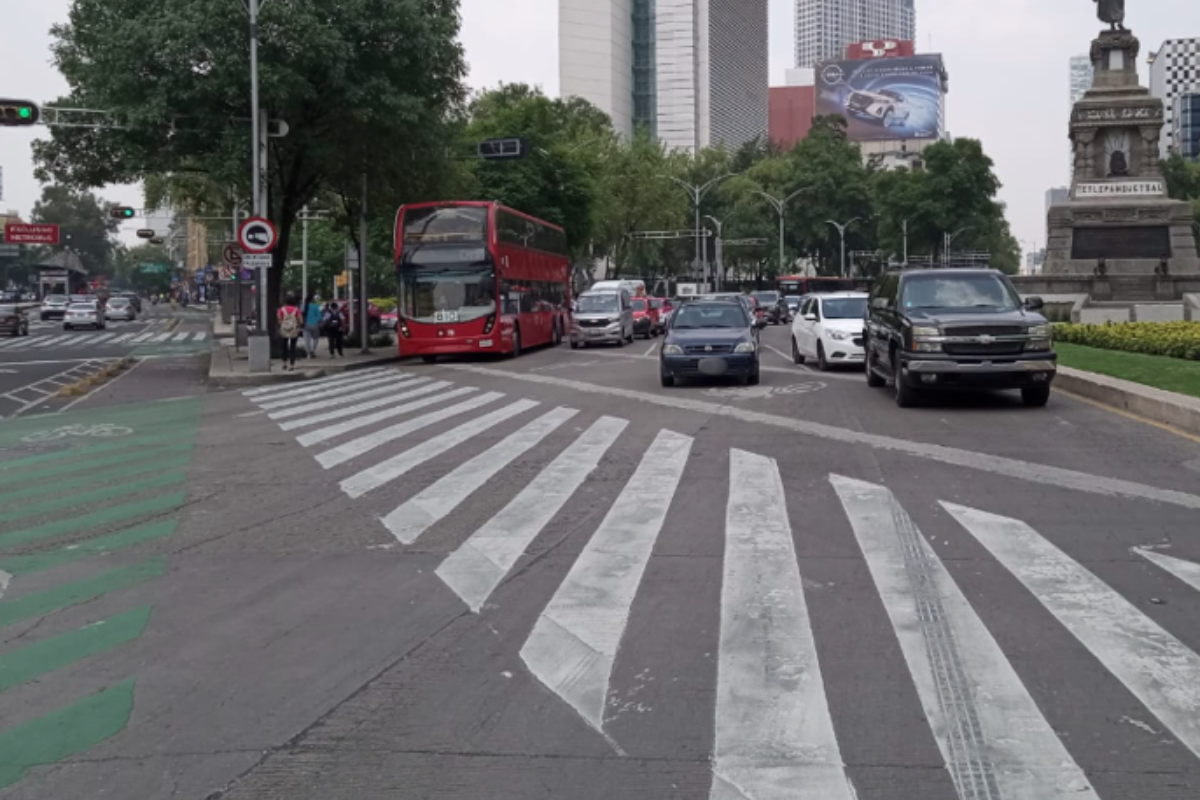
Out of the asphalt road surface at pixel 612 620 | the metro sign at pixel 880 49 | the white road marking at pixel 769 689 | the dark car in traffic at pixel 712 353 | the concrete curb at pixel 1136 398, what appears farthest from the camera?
the metro sign at pixel 880 49

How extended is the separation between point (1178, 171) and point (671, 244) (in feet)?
129

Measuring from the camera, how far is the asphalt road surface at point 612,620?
507cm

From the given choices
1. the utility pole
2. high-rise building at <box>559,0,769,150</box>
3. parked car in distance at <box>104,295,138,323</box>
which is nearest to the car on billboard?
high-rise building at <box>559,0,769,150</box>

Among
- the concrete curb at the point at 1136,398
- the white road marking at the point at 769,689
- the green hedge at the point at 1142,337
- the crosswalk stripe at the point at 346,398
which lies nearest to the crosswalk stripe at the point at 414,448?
the crosswalk stripe at the point at 346,398

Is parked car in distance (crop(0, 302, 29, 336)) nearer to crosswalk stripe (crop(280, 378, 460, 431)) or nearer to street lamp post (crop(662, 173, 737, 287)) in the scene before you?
crosswalk stripe (crop(280, 378, 460, 431))

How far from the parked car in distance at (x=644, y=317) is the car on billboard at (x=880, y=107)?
99.5 m

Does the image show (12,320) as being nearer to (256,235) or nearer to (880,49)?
(256,235)

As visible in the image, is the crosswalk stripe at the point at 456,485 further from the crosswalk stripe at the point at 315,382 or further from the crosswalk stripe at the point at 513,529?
the crosswalk stripe at the point at 315,382

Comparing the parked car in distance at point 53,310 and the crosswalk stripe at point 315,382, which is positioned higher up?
the parked car in distance at point 53,310

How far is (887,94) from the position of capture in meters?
140

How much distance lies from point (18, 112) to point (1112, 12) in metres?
35.7

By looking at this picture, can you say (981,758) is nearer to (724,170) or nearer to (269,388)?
(269,388)

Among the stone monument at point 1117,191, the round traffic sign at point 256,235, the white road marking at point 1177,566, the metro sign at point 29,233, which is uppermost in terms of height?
the metro sign at point 29,233

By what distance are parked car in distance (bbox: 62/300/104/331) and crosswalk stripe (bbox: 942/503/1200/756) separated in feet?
198
